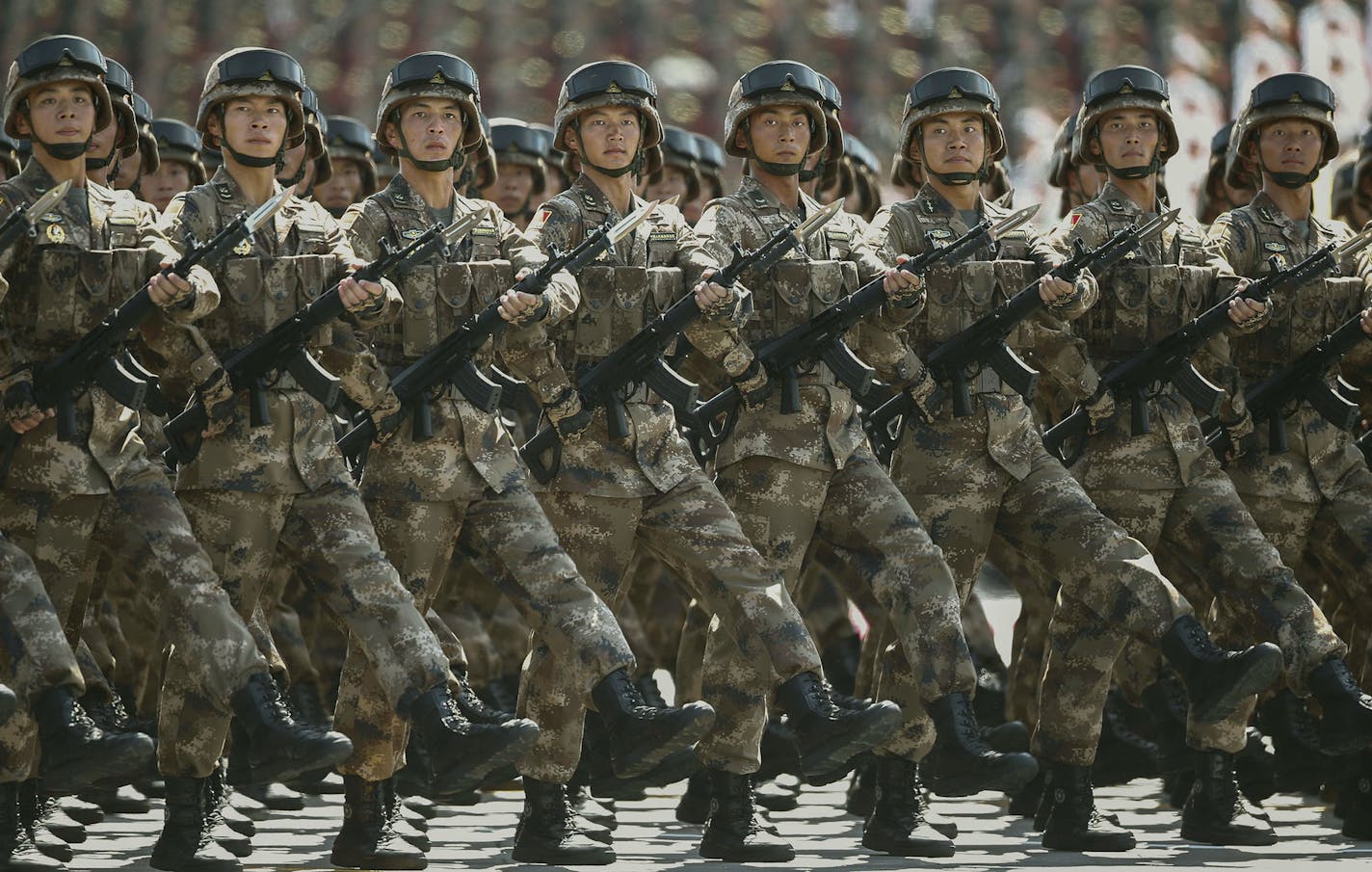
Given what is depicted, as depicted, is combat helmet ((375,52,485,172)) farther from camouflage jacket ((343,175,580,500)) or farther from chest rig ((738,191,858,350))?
chest rig ((738,191,858,350))

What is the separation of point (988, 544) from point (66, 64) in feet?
12.4

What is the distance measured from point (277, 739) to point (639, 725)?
1.22 meters

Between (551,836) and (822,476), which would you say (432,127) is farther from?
(551,836)

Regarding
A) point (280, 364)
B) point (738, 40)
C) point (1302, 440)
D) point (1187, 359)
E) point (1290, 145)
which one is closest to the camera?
point (280, 364)

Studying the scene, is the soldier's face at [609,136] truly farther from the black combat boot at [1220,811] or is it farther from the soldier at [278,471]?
the black combat boot at [1220,811]

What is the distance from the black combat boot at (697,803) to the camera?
34.4ft

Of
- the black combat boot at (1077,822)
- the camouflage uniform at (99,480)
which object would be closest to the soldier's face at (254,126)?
the camouflage uniform at (99,480)

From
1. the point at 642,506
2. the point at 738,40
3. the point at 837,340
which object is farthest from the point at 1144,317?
the point at 738,40

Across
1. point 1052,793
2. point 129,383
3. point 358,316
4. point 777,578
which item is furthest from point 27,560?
point 1052,793

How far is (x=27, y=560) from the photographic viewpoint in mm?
8500

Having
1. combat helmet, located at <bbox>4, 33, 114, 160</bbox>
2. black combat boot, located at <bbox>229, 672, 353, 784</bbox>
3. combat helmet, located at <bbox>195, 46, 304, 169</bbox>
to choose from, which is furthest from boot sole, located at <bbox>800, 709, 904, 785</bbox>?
combat helmet, located at <bbox>4, 33, 114, 160</bbox>

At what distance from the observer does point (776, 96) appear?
33.4 ft

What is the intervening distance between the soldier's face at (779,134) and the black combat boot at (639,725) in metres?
2.24

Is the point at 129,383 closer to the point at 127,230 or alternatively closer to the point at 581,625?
the point at 127,230
